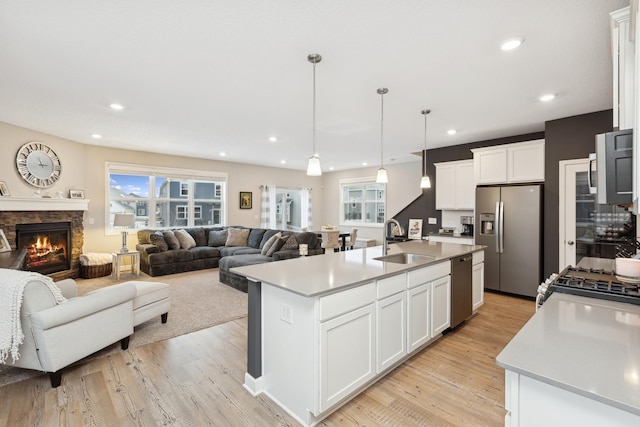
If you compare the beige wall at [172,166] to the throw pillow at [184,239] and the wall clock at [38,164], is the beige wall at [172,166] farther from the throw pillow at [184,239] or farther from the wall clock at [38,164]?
the throw pillow at [184,239]

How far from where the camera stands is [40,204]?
187 inches

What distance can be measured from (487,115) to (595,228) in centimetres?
198

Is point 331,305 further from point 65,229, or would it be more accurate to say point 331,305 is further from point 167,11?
point 65,229

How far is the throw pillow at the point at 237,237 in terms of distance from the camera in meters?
6.84

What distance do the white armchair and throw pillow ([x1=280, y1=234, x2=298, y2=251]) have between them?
2.93 meters

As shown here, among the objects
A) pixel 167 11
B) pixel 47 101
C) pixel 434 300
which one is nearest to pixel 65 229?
pixel 47 101

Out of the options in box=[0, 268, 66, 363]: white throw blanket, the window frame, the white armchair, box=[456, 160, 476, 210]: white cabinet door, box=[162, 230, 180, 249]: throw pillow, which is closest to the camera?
box=[0, 268, 66, 363]: white throw blanket

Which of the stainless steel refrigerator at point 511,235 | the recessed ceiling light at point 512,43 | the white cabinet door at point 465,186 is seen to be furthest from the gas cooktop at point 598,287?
the white cabinet door at point 465,186

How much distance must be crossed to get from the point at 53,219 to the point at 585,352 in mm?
6782

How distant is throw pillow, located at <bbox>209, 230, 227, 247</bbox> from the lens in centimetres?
686

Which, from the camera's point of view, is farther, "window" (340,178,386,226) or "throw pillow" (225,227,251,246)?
"window" (340,178,386,226)

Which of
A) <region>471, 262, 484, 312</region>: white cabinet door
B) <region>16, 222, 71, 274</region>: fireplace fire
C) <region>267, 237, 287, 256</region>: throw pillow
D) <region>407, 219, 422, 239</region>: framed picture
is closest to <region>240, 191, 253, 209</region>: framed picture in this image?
<region>267, 237, 287, 256</region>: throw pillow

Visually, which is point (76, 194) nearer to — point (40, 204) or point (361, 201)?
point (40, 204)

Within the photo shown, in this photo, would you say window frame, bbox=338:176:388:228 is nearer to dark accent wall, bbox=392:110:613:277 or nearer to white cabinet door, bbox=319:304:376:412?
dark accent wall, bbox=392:110:613:277
